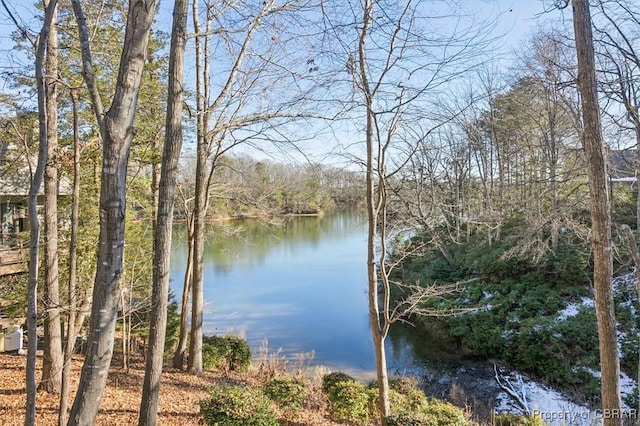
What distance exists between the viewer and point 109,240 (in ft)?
6.61

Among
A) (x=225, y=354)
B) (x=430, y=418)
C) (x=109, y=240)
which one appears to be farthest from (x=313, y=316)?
(x=109, y=240)

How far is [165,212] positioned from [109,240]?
0.92 m

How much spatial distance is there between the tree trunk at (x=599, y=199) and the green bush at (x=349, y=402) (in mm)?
2468

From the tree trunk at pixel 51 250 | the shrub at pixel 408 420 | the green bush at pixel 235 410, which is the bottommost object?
the shrub at pixel 408 420

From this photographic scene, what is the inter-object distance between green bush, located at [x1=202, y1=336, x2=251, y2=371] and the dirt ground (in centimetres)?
27

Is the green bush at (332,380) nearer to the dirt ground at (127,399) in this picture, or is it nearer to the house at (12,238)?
the dirt ground at (127,399)

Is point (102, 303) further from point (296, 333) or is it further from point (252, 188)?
point (296, 333)

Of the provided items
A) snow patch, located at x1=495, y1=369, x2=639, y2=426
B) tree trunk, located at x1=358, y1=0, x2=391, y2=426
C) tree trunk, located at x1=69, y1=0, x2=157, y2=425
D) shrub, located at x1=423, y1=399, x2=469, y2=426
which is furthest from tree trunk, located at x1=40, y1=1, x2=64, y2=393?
snow patch, located at x1=495, y1=369, x2=639, y2=426

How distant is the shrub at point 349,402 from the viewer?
4613 millimetres

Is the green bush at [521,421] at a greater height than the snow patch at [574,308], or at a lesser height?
lesser

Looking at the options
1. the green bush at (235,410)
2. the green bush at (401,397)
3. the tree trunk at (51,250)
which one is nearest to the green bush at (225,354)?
the tree trunk at (51,250)

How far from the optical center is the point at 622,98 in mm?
5387

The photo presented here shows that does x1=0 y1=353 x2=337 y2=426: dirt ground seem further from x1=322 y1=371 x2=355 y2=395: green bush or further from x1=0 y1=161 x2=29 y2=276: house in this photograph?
x1=0 y1=161 x2=29 y2=276: house

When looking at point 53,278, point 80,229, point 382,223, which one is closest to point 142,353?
point 80,229
